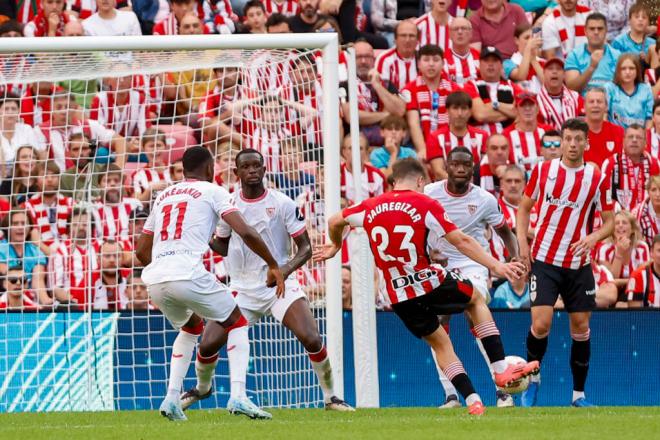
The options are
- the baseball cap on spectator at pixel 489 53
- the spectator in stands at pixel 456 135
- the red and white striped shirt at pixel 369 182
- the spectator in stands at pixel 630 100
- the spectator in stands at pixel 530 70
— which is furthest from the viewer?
the spectator in stands at pixel 530 70

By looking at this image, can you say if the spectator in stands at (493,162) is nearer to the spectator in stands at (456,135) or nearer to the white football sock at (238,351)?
the spectator in stands at (456,135)

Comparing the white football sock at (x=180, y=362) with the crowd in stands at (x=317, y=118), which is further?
the crowd in stands at (x=317, y=118)

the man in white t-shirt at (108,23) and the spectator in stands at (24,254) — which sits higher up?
the man in white t-shirt at (108,23)

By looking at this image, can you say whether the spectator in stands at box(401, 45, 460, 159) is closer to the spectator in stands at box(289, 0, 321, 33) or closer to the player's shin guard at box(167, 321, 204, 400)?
the spectator in stands at box(289, 0, 321, 33)

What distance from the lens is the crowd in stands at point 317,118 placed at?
14602mm

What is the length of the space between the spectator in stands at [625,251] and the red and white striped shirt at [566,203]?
8.78 ft

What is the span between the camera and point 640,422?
9.88 m

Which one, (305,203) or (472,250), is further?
(305,203)

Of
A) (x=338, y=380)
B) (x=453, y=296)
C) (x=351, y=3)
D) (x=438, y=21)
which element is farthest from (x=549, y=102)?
(x=453, y=296)

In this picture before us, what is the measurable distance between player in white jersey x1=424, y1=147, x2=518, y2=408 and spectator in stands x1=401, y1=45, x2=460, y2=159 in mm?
4103

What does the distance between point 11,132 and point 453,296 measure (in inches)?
269

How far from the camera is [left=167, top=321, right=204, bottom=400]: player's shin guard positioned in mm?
10523

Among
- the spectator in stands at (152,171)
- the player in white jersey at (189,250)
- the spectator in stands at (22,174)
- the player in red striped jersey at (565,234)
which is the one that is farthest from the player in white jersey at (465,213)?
the spectator in stands at (22,174)

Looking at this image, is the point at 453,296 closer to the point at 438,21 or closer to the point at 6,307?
the point at 6,307
